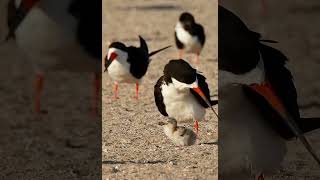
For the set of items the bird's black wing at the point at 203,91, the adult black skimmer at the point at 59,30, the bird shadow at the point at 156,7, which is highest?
the bird shadow at the point at 156,7

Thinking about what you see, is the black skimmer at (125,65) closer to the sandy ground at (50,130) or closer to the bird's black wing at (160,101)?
the sandy ground at (50,130)

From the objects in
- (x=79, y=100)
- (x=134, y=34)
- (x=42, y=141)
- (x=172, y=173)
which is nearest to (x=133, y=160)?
(x=172, y=173)

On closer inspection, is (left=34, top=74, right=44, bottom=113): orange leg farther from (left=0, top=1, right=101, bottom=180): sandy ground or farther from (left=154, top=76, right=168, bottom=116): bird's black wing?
(left=154, top=76, right=168, bottom=116): bird's black wing

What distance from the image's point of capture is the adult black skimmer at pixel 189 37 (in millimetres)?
8031

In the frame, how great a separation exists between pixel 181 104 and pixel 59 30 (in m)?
1.04

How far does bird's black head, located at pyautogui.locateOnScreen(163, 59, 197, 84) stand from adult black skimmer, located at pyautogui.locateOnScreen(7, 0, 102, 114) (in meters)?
0.58

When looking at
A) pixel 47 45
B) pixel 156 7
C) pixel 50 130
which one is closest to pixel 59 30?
pixel 47 45

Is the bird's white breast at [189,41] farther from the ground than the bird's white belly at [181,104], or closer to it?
farther from the ground

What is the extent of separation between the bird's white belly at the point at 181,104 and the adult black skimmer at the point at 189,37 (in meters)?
2.49

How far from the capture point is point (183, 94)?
17.9 feet

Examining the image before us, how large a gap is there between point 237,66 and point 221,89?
0.63 feet

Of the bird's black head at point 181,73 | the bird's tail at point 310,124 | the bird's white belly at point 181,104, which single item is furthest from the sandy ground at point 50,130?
the bird's tail at point 310,124

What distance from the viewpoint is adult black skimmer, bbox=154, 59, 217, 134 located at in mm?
5270

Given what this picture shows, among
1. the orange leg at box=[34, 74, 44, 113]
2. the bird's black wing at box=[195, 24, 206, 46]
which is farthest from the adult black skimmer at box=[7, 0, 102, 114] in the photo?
the bird's black wing at box=[195, 24, 206, 46]
